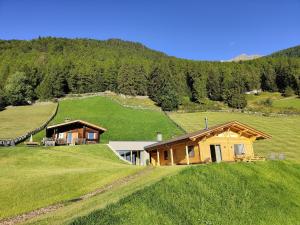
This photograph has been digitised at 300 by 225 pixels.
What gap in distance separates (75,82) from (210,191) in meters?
114

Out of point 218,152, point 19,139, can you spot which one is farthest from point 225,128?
point 19,139

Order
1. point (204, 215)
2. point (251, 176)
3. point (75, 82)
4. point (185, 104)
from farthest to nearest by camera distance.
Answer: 1. point (75, 82)
2. point (185, 104)
3. point (251, 176)
4. point (204, 215)

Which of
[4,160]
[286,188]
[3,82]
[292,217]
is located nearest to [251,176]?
[286,188]

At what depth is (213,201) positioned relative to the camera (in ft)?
65.9

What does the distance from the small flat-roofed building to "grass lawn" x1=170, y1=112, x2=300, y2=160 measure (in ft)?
63.3

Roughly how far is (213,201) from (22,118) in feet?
250

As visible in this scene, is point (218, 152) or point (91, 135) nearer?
point (218, 152)

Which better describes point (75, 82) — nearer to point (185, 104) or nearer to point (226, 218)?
point (185, 104)

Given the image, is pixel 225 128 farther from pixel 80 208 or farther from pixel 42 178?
pixel 80 208

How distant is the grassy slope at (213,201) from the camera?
16344 mm

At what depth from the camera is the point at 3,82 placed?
13800cm

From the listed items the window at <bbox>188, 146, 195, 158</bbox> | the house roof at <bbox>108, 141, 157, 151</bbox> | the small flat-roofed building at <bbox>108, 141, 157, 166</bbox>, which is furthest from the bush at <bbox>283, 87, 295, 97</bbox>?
the window at <bbox>188, 146, 195, 158</bbox>

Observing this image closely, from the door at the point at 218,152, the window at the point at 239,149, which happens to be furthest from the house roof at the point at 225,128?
the door at the point at 218,152

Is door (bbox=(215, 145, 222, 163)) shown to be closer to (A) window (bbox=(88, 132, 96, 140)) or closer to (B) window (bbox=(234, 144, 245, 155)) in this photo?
(B) window (bbox=(234, 144, 245, 155))
